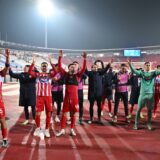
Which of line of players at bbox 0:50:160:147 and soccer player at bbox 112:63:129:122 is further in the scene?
soccer player at bbox 112:63:129:122

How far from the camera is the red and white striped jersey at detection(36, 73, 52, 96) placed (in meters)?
7.75

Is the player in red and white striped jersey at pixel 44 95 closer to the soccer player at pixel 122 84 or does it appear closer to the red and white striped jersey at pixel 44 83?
the red and white striped jersey at pixel 44 83

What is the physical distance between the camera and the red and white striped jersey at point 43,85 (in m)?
7.75

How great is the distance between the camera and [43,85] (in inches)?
307

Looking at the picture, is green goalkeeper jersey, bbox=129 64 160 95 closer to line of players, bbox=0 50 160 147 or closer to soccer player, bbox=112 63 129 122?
line of players, bbox=0 50 160 147

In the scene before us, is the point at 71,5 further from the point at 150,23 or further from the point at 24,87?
the point at 24,87

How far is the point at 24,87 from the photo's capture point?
927 centimetres

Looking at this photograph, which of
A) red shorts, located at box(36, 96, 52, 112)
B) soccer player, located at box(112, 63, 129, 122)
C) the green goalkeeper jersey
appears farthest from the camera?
soccer player, located at box(112, 63, 129, 122)

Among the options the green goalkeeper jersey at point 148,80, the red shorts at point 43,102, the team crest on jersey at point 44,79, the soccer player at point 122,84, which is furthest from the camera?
the soccer player at point 122,84

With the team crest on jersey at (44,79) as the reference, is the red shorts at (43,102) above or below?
below

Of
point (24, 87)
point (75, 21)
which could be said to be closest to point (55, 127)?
point (24, 87)

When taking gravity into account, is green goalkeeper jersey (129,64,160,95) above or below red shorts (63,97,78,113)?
above

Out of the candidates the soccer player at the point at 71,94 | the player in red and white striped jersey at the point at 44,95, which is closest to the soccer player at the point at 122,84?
the soccer player at the point at 71,94

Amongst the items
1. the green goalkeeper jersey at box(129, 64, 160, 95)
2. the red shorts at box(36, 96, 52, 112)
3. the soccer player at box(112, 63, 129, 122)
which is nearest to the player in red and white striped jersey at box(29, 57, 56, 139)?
the red shorts at box(36, 96, 52, 112)
